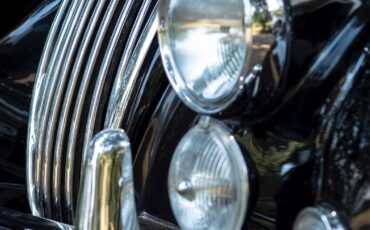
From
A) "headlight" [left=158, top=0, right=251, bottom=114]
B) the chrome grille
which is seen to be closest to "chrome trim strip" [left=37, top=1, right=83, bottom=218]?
the chrome grille

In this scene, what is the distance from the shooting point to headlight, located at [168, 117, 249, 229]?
39.8 inches

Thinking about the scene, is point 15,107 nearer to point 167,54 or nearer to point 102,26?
point 102,26

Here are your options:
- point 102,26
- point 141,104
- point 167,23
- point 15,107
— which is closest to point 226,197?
point 167,23

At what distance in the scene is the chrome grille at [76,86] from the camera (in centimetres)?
137

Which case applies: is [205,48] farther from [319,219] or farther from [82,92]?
[82,92]

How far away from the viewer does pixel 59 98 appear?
149 centimetres

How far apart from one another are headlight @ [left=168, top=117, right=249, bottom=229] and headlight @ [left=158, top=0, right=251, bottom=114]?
5 cm

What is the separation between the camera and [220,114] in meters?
1.02

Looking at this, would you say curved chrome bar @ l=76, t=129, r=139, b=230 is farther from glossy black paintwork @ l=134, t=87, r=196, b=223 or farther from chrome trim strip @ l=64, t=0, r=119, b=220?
chrome trim strip @ l=64, t=0, r=119, b=220

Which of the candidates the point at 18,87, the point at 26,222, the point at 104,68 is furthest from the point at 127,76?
the point at 18,87

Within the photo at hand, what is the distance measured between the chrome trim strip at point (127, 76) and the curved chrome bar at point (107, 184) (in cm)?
37

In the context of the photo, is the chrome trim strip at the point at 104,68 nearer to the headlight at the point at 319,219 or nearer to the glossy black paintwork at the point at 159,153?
the glossy black paintwork at the point at 159,153

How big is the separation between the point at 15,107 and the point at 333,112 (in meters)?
0.91

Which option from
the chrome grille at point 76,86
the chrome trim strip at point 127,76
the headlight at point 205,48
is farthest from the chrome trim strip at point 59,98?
the headlight at point 205,48
